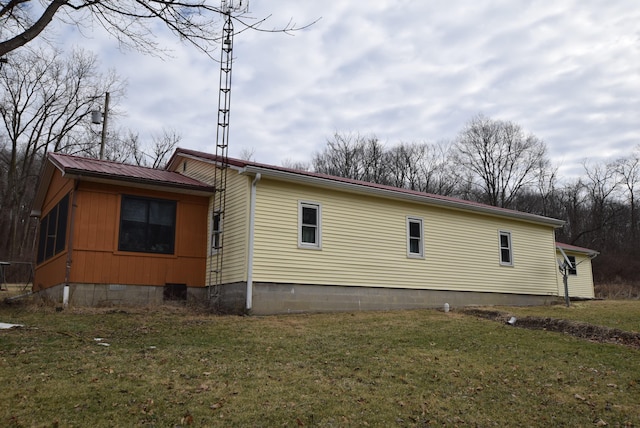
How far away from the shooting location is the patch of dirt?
1150 centimetres

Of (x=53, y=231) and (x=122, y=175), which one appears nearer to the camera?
(x=122, y=175)

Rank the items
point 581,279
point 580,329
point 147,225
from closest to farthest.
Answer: point 580,329
point 147,225
point 581,279

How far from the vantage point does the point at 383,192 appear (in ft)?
53.6

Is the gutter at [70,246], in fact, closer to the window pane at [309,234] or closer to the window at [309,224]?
the window at [309,224]

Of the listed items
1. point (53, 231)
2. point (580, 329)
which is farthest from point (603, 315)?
point (53, 231)

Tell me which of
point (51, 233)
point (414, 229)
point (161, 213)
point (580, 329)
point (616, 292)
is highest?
point (161, 213)

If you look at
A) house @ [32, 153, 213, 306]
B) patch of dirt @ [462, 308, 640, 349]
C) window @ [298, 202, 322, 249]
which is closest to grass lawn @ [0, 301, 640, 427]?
patch of dirt @ [462, 308, 640, 349]

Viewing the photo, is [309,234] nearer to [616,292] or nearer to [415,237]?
[415,237]

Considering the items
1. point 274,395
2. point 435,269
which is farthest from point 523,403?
point 435,269

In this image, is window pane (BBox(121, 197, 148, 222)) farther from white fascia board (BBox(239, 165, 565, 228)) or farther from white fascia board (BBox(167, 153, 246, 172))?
white fascia board (BBox(239, 165, 565, 228))

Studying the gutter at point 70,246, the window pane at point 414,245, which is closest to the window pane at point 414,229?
the window pane at point 414,245

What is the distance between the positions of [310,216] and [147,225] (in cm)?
444

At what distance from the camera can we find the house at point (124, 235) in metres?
13.6

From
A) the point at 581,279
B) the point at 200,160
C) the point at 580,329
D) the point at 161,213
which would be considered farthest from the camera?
the point at 581,279
